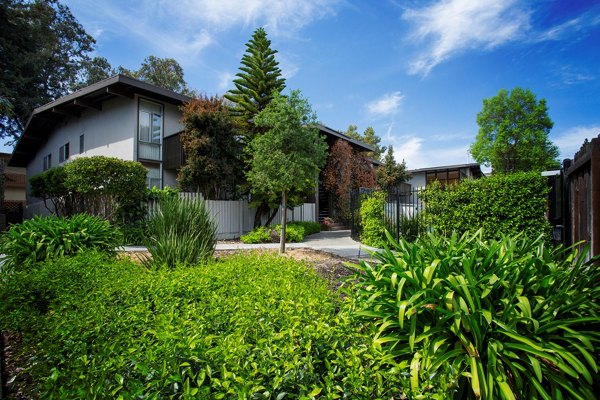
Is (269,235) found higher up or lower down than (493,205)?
lower down

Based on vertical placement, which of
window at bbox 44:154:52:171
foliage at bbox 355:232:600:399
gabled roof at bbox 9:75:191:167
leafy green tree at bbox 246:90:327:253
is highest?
gabled roof at bbox 9:75:191:167

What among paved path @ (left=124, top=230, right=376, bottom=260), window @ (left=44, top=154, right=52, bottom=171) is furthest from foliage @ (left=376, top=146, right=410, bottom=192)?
window @ (left=44, top=154, right=52, bottom=171)

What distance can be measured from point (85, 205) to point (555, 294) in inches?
567

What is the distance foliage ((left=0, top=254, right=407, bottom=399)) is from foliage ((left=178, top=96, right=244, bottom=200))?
36.5 ft

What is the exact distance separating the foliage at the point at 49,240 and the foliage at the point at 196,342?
87.2 inches

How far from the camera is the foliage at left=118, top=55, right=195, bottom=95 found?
36.7 metres

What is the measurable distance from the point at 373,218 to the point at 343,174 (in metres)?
8.69

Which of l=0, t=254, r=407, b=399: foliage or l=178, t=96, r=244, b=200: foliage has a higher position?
l=178, t=96, r=244, b=200: foliage

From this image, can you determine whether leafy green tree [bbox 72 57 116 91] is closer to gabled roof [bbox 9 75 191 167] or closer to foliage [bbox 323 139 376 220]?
gabled roof [bbox 9 75 191 167]

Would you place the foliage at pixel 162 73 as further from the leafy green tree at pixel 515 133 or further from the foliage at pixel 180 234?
the leafy green tree at pixel 515 133

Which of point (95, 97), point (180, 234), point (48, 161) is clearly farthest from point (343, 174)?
point (48, 161)

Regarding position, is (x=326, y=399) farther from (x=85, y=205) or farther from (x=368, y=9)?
(x=85, y=205)

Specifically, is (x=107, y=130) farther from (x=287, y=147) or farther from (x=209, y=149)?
(x=287, y=147)

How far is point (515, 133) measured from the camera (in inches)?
1543
